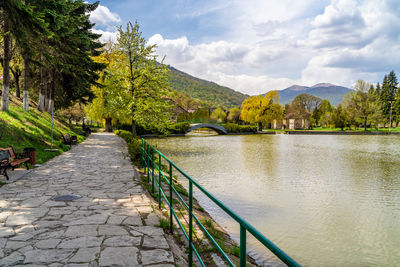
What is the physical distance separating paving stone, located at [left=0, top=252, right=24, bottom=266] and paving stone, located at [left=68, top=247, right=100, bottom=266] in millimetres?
599

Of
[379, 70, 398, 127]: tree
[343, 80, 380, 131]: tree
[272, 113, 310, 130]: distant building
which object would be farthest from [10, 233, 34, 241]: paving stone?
[272, 113, 310, 130]: distant building

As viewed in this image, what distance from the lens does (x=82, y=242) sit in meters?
3.49

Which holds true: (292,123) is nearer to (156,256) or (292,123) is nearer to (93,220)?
(93,220)

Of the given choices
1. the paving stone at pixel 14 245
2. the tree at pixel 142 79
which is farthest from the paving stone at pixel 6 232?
the tree at pixel 142 79

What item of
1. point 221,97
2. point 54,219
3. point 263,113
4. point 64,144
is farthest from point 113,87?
point 221,97

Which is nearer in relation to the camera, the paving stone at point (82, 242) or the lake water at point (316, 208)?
the paving stone at point (82, 242)

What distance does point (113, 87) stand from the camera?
60.2 ft

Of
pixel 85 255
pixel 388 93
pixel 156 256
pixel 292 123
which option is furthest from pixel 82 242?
pixel 292 123

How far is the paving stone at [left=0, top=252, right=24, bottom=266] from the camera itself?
117 inches

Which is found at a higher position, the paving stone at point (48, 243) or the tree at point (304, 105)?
the tree at point (304, 105)

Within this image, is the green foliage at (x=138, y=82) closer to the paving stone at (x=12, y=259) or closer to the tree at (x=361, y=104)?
the paving stone at (x=12, y=259)

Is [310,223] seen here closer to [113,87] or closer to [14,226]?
[14,226]

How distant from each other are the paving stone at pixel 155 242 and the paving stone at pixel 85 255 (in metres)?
0.60

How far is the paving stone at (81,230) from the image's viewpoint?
147 inches
